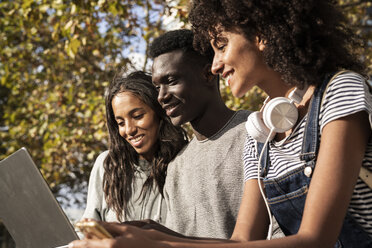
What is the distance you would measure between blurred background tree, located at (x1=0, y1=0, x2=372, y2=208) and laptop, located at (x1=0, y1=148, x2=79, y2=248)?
11.0ft

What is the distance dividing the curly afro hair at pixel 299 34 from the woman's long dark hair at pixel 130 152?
1.25 meters

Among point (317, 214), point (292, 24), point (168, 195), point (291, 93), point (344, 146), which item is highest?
point (292, 24)

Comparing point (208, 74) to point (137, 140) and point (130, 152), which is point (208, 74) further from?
point (130, 152)

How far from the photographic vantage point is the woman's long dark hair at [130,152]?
3.03 m

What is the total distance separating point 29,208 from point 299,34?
1.18 meters

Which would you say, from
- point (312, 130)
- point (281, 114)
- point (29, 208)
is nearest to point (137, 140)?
point (29, 208)

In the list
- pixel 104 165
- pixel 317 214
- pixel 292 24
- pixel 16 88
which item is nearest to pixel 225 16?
pixel 292 24

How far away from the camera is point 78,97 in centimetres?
680

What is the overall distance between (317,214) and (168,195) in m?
1.46

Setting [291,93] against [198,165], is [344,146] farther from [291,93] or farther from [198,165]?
[198,165]

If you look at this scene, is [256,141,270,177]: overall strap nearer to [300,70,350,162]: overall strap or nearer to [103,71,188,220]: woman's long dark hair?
[300,70,350,162]: overall strap

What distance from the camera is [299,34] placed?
5.76ft

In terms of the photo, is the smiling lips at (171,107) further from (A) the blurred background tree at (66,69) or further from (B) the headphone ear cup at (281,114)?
(A) the blurred background tree at (66,69)

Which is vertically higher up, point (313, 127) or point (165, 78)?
point (165, 78)
